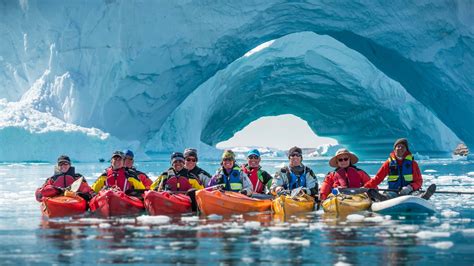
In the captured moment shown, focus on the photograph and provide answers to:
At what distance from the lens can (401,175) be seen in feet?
33.3

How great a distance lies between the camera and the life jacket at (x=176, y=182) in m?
10.3

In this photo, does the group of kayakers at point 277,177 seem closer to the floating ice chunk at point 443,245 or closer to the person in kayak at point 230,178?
the person in kayak at point 230,178

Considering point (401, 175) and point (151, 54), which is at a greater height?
point (151, 54)

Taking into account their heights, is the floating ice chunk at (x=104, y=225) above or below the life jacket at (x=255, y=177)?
below

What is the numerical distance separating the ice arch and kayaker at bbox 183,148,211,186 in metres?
25.9

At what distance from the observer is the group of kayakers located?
10.1 metres

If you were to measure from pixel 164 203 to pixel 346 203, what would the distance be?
7.56 feet

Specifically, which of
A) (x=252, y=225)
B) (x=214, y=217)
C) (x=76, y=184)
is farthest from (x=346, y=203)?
(x=76, y=184)

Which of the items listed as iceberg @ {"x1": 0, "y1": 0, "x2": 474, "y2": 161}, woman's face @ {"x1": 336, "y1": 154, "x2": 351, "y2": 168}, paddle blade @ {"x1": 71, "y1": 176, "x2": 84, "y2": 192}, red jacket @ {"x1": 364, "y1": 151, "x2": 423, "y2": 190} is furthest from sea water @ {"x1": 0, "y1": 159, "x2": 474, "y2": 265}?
iceberg @ {"x1": 0, "y1": 0, "x2": 474, "y2": 161}

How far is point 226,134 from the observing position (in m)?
52.9

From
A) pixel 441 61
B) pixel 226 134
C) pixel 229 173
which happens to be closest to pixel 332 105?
pixel 226 134

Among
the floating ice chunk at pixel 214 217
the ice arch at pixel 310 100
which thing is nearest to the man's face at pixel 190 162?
the floating ice chunk at pixel 214 217

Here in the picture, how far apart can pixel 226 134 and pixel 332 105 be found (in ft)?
30.8

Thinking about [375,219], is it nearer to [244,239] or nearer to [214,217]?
[214,217]
